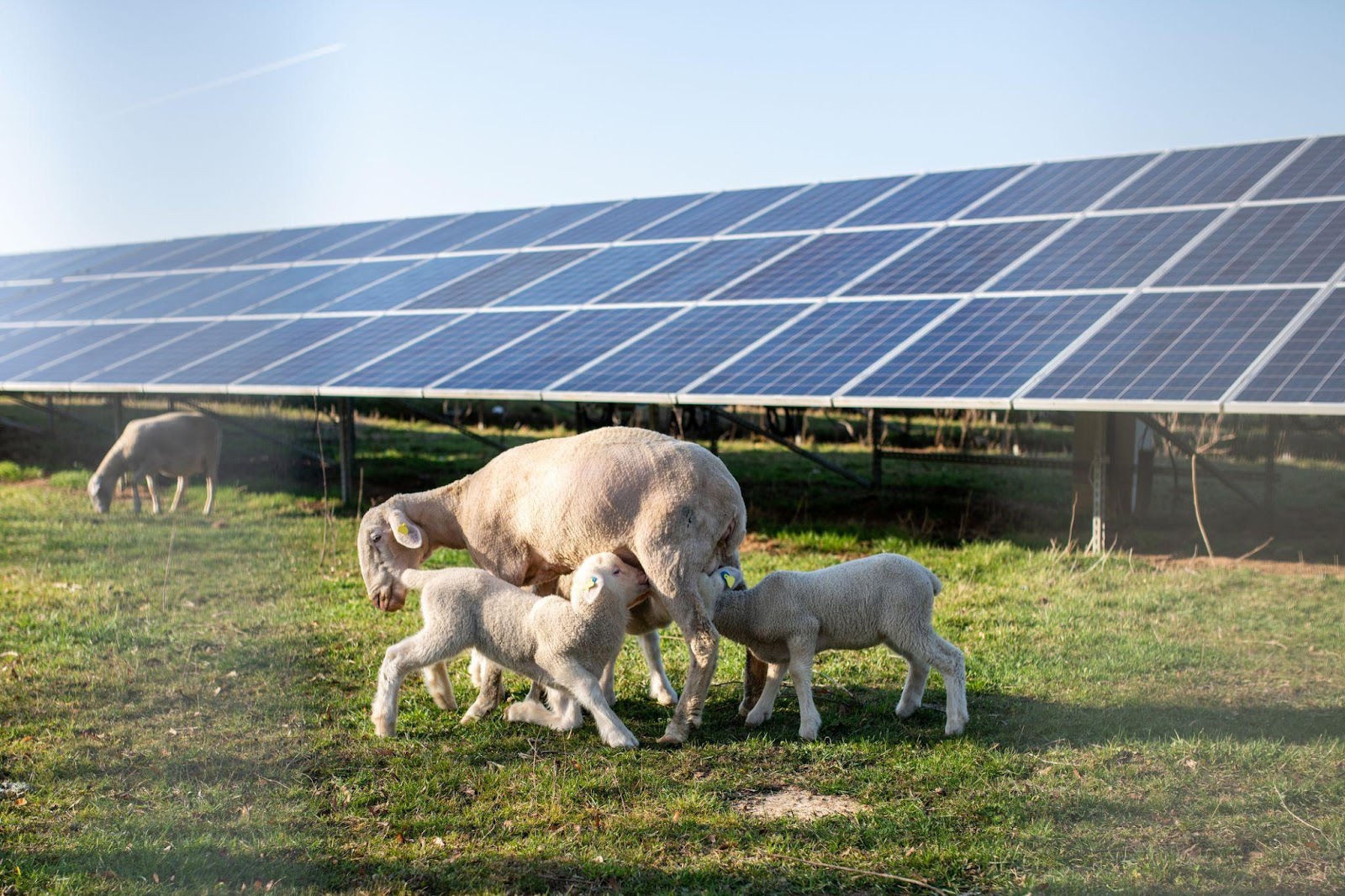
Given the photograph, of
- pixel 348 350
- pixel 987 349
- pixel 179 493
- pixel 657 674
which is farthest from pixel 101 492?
pixel 987 349

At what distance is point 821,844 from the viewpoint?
16.2 ft

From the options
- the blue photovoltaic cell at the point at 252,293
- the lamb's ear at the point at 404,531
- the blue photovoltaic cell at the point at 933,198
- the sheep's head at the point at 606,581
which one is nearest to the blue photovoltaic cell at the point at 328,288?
the blue photovoltaic cell at the point at 252,293

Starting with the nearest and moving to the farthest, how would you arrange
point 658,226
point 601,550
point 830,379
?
point 601,550 < point 830,379 < point 658,226

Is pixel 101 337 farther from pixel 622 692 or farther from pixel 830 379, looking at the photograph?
pixel 622 692

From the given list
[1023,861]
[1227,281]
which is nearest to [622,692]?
[1023,861]

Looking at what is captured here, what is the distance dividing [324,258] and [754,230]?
27.5 feet

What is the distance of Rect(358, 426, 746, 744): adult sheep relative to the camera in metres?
6.19

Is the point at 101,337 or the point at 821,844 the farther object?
the point at 101,337

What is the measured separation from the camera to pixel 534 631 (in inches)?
242

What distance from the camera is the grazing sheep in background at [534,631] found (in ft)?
19.9

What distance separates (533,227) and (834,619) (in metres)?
14.6

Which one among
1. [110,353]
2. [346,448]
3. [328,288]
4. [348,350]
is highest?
[328,288]

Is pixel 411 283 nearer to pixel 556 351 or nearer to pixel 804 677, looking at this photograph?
pixel 556 351

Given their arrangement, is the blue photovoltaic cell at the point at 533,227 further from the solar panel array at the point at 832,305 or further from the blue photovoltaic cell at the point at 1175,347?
the blue photovoltaic cell at the point at 1175,347
